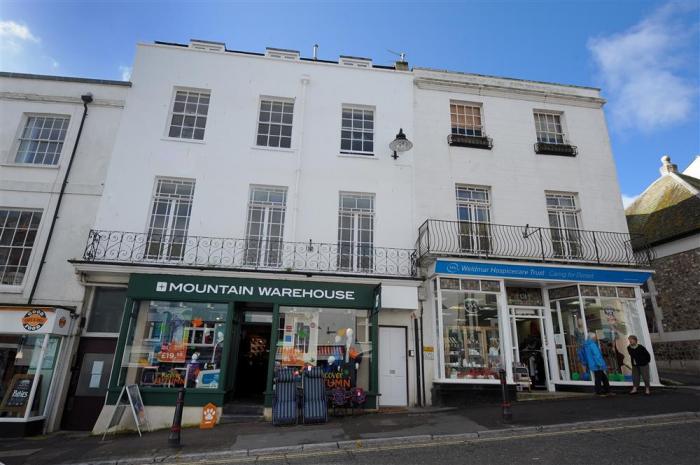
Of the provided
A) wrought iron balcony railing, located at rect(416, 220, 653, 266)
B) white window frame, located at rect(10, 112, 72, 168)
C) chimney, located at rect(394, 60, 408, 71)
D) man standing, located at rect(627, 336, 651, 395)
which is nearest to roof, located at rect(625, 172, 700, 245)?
wrought iron balcony railing, located at rect(416, 220, 653, 266)

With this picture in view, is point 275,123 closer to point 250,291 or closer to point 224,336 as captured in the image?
point 250,291

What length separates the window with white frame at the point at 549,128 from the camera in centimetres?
1366

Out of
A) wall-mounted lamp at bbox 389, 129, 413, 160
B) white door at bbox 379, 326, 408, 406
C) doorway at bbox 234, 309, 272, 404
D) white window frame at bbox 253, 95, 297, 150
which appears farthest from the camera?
white window frame at bbox 253, 95, 297, 150

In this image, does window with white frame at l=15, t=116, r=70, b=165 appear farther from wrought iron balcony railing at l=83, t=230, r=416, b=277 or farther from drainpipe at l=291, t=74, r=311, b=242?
drainpipe at l=291, t=74, r=311, b=242

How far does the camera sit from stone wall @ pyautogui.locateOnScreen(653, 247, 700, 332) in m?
14.4

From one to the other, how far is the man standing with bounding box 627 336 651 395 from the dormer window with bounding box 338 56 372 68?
11749mm

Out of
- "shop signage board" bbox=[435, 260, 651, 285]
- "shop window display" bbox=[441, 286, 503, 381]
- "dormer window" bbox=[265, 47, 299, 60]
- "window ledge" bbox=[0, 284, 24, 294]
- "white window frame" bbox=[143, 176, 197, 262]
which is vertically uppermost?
"dormer window" bbox=[265, 47, 299, 60]

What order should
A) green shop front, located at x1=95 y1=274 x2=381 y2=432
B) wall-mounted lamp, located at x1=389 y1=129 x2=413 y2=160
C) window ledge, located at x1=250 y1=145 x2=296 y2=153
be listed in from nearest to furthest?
green shop front, located at x1=95 y1=274 x2=381 y2=432, wall-mounted lamp, located at x1=389 y1=129 x2=413 y2=160, window ledge, located at x1=250 y1=145 x2=296 y2=153

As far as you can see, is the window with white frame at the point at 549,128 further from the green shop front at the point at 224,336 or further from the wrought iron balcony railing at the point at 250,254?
the green shop front at the point at 224,336


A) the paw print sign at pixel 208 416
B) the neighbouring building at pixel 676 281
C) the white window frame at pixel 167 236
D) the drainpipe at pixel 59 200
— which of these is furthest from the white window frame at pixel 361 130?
the neighbouring building at pixel 676 281

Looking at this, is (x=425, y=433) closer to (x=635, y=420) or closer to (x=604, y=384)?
(x=635, y=420)

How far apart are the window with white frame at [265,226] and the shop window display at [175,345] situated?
1728 mm

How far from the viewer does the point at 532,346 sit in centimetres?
1212

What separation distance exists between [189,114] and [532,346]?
42.9 feet
